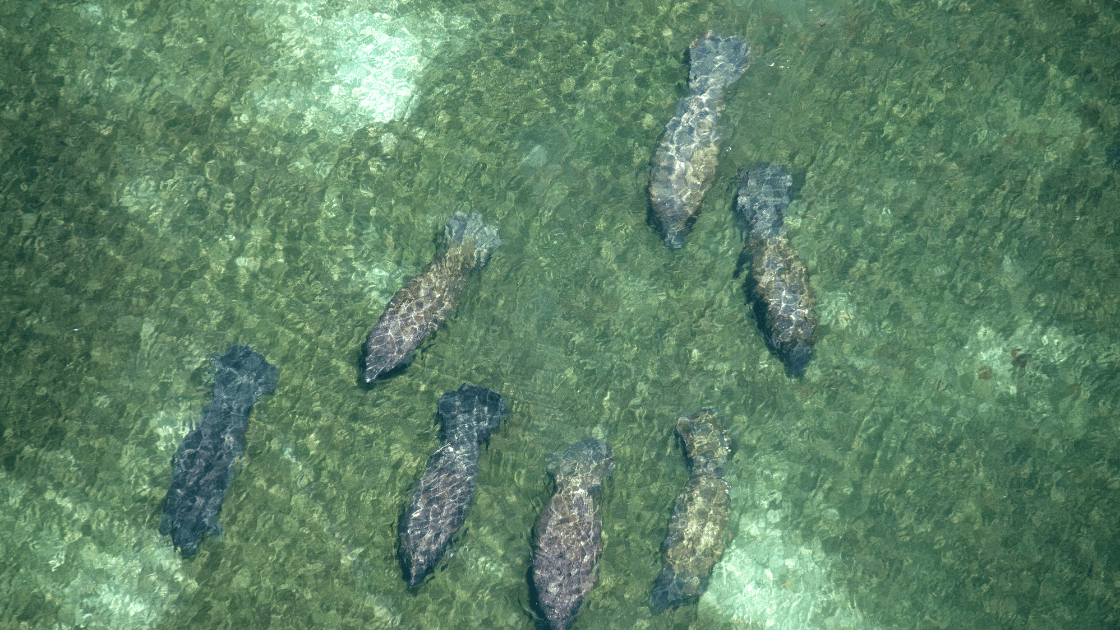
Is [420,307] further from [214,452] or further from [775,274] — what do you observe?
[775,274]

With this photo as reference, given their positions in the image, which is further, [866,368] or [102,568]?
[866,368]

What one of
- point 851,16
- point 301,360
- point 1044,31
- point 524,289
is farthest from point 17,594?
point 1044,31

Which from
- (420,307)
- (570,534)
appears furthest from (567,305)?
(570,534)

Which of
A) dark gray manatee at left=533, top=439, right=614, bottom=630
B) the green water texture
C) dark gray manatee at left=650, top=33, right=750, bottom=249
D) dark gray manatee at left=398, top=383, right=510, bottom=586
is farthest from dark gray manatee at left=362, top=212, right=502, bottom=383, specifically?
dark gray manatee at left=650, top=33, right=750, bottom=249

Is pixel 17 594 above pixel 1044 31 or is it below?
below

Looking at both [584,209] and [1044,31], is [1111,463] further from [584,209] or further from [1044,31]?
[584,209]

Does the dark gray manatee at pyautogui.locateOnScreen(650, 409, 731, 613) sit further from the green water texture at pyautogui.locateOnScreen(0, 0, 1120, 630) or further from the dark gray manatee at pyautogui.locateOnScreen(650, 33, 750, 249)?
the dark gray manatee at pyautogui.locateOnScreen(650, 33, 750, 249)
